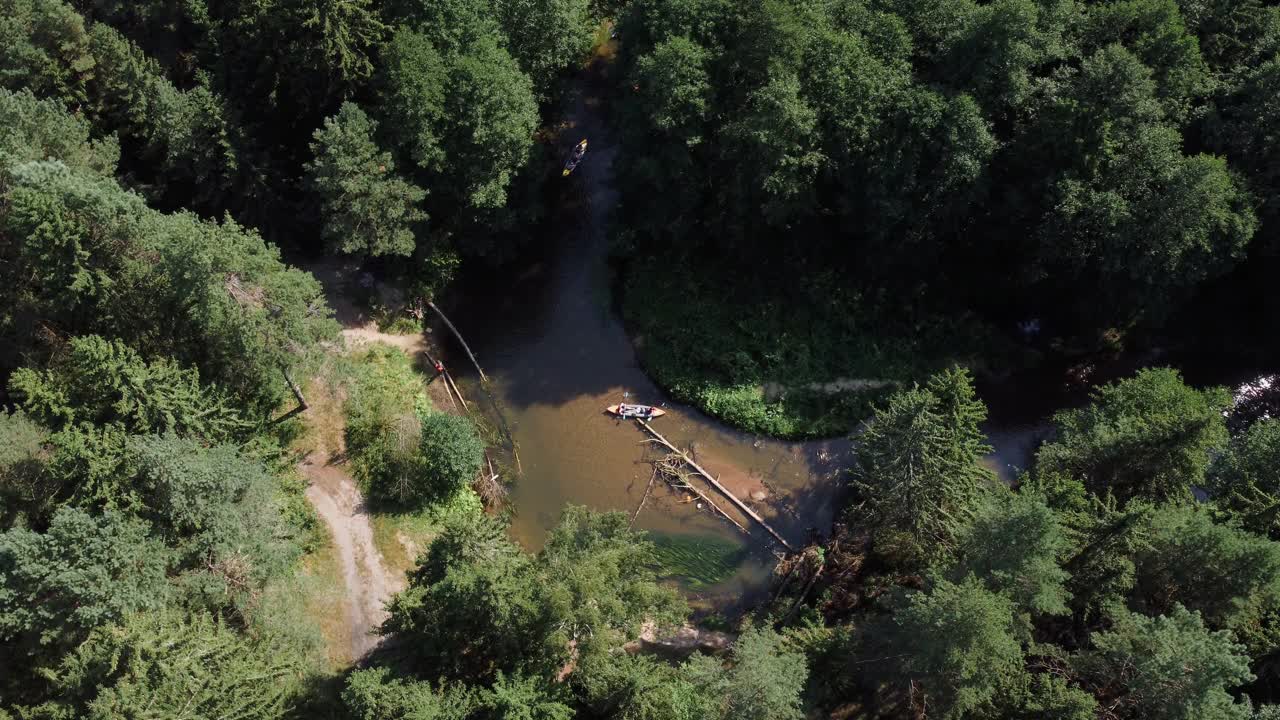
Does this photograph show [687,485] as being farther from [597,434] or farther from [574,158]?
[574,158]

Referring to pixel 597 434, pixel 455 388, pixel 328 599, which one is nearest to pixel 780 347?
pixel 597 434

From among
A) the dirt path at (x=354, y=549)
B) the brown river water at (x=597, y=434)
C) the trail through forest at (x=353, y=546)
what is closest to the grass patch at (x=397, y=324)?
the brown river water at (x=597, y=434)

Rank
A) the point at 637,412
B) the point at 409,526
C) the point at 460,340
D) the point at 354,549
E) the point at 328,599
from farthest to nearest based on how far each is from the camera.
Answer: the point at 460,340 < the point at 637,412 < the point at 409,526 < the point at 354,549 < the point at 328,599

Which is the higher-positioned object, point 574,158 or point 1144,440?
point 574,158

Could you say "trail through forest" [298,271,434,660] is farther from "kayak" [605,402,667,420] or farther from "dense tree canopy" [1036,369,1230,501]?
"dense tree canopy" [1036,369,1230,501]

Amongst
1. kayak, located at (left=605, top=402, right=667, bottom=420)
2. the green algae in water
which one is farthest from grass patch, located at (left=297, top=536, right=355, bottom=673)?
kayak, located at (left=605, top=402, right=667, bottom=420)

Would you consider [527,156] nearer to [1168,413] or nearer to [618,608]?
[618,608]

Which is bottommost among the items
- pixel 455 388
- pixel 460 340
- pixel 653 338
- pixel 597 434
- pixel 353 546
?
pixel 353 546
